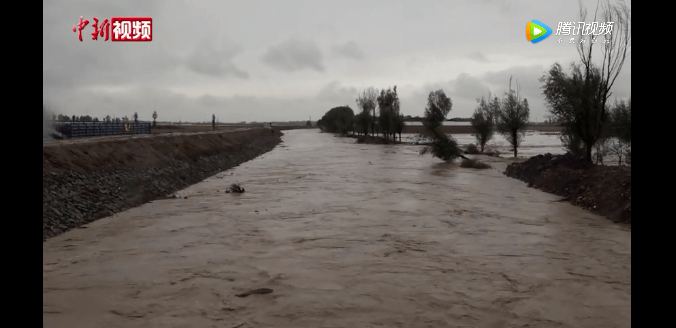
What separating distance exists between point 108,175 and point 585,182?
19662 mm

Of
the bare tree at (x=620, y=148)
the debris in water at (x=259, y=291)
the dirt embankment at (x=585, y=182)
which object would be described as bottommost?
the debris in water at (x=259, y=291)

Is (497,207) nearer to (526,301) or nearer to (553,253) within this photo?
(553,253)

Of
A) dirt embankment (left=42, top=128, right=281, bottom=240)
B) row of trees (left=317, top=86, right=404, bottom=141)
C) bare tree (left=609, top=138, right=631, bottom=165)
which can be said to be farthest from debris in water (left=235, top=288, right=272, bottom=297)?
row of trees (left=317, top=86, right=404, bottom=141)

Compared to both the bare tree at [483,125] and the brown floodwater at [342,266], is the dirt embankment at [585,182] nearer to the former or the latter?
the brown floodwater at [342,266]

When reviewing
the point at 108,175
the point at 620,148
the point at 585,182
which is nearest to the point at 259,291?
the point at 108,175

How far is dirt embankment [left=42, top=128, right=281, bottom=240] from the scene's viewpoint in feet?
43.7

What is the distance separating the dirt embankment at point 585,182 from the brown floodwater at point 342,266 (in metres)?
0.66

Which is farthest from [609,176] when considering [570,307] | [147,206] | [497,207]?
[147,206]

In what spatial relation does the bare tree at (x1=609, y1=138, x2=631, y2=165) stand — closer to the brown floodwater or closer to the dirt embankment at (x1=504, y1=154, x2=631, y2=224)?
the dirt embankment at (x1=504, y1=154, x2=631, y2=224)

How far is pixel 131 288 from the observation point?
795 centimetres

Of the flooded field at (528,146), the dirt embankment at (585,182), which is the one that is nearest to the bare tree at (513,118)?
the flooded field at (528,146)

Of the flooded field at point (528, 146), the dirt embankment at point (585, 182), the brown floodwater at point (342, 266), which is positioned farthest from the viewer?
the flooded field at point (528, 146)

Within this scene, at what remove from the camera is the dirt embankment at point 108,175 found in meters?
13.3

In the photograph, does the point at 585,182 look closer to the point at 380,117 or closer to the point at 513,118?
the point at 513,118
